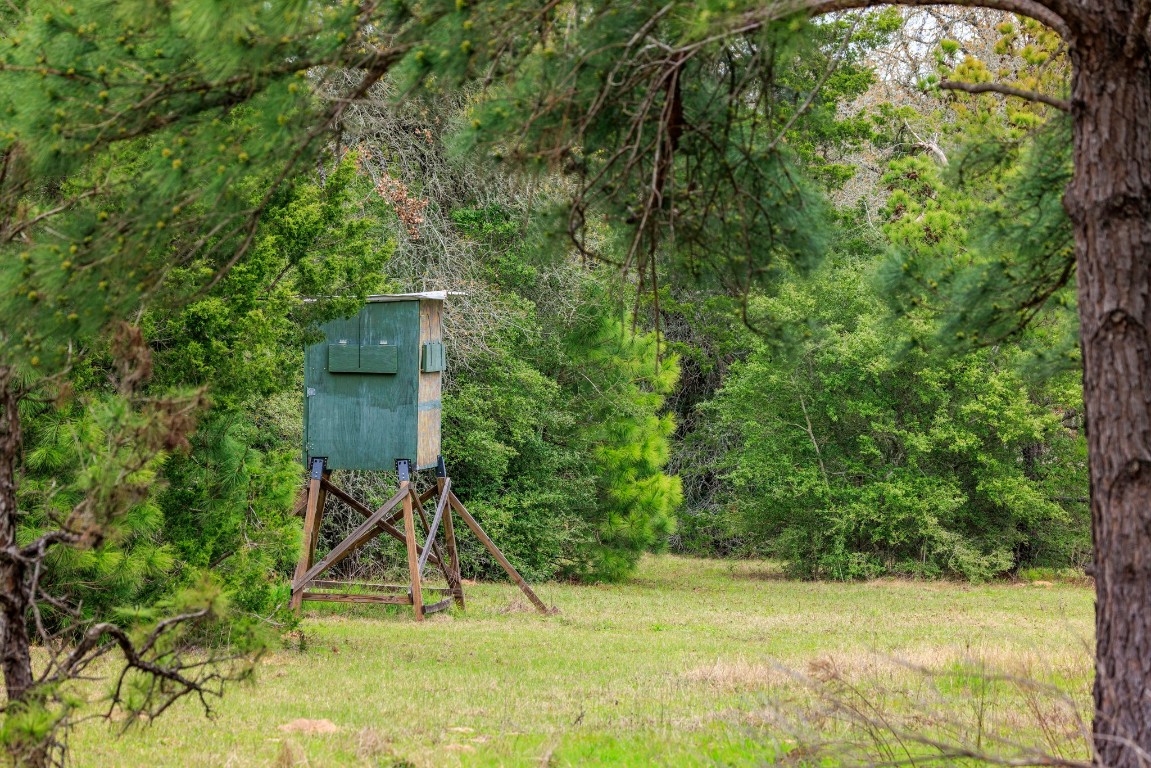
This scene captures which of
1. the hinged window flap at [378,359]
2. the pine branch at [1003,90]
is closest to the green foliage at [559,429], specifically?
the hinged window flap at [378,359]

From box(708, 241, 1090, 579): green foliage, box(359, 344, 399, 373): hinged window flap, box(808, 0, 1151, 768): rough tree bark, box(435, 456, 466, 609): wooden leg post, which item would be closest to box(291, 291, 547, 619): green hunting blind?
box(359, 344, 399, 373): hinged window flap

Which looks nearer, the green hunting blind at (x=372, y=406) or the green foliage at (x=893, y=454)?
the green hunting blind at (x=372, y=406)

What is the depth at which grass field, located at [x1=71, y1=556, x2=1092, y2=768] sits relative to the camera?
6379mm

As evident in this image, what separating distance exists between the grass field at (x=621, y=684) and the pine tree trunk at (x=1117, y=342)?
0.46m

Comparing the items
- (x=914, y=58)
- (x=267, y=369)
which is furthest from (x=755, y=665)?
(x=914, y=58)

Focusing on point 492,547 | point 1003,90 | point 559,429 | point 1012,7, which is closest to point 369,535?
point 492,547

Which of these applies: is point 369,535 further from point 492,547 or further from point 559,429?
point 559,429

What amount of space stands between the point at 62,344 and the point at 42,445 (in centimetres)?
435

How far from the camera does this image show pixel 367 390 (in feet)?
46.0

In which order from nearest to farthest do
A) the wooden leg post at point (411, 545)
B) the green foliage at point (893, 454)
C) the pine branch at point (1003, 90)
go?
the pine branch at point (1003, 90)
the wooden leg post at point (411, 545)
the green foliage at point (893, 454)

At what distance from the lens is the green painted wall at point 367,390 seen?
1391 cm

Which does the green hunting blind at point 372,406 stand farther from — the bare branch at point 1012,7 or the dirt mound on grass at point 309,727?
the bare branch at point 1012,7

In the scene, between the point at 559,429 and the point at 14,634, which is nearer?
the point at 14,634

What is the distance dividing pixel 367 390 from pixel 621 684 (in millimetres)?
5732
